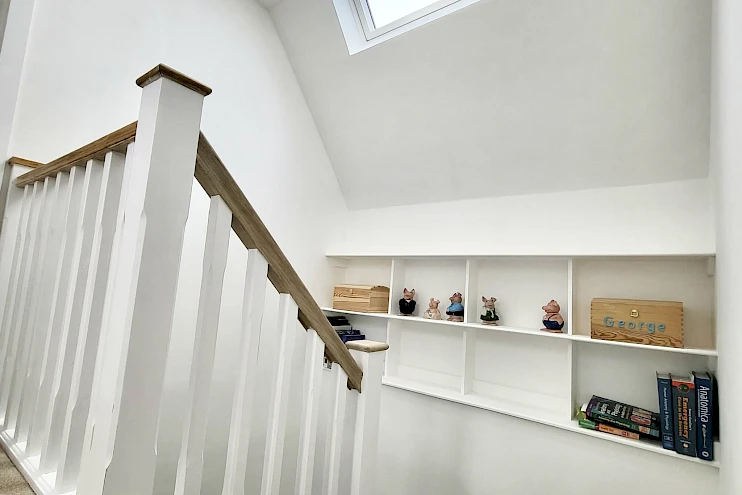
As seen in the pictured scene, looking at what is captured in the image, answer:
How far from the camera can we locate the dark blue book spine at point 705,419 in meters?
1.50

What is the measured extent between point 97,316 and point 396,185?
6.71 ft

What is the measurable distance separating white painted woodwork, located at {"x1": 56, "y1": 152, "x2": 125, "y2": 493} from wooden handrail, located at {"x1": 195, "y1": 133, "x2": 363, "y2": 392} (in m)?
0.20

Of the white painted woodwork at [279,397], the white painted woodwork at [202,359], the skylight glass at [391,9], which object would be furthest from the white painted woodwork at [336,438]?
the skylight glass at [391,9]

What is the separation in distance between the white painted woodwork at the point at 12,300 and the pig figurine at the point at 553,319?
2124mm

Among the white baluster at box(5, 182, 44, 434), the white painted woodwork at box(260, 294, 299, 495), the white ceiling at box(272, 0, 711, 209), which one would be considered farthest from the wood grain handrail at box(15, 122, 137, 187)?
the white ceiling at box(272, 0, 711, 209)

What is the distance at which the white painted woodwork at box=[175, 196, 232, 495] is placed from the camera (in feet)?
2.77

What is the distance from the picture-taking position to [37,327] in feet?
3.53

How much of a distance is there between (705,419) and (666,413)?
0.12 m

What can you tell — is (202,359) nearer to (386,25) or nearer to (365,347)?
(365,347)

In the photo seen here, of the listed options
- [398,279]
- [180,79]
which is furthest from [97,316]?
[398,279]

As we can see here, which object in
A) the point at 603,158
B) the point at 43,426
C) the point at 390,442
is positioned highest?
the point at 603,158

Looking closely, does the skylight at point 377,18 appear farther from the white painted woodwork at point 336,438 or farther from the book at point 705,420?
the book at point 705,420

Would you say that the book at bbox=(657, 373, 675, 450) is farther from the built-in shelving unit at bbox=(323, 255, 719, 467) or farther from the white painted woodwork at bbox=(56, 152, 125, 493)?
the white painted woodwork at bbox=(56, 152, 125, 493)

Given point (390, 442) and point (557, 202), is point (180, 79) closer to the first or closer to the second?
point (557, 202)
